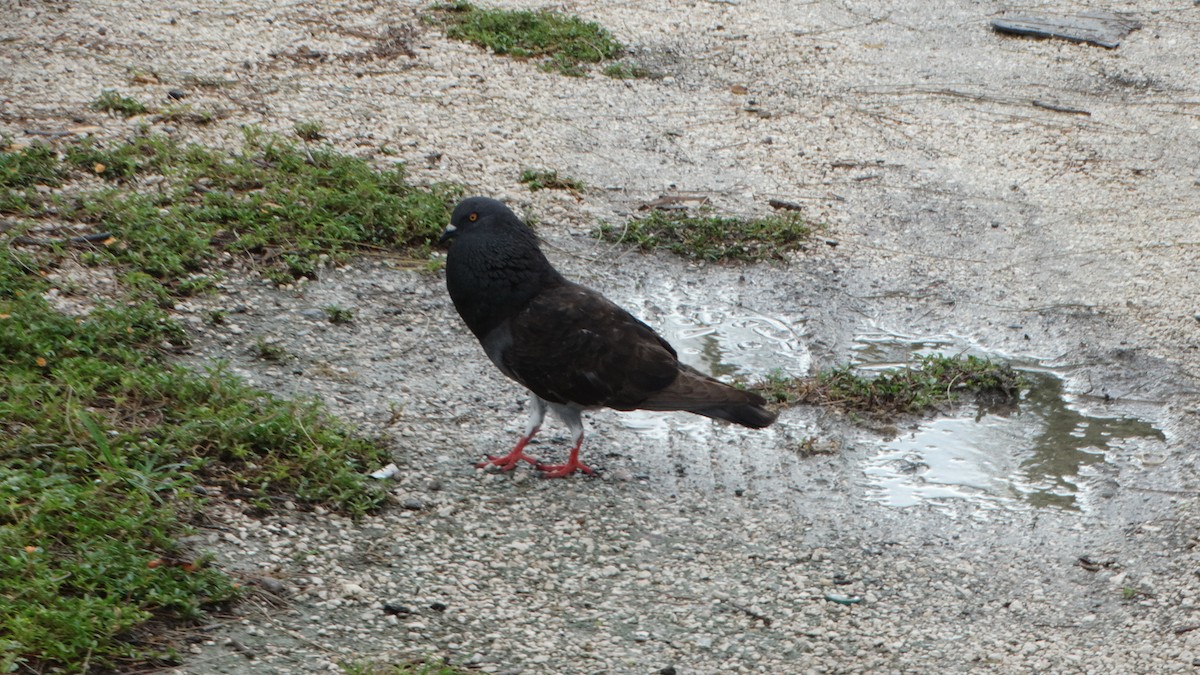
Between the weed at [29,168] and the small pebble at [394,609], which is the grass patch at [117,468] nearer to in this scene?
the small pebble at [394,609]

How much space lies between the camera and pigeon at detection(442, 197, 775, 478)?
4992 millimetres

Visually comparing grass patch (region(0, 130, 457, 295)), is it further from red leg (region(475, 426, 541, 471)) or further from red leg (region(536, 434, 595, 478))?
red leg (region(536, 434, 595, 478))

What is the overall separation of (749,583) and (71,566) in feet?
7.53

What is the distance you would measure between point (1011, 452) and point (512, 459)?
7.49 feet

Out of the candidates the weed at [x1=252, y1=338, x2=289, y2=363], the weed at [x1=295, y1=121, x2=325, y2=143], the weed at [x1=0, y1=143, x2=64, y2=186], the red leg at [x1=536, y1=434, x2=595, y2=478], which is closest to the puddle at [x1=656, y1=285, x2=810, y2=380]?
the red leg at [x1=536, y1=434, x2=595, y2=478]

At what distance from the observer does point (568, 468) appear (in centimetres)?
513

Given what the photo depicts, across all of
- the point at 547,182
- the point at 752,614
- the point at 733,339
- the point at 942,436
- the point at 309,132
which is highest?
the point at 309,132

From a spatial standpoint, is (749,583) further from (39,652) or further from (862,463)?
(39,652)

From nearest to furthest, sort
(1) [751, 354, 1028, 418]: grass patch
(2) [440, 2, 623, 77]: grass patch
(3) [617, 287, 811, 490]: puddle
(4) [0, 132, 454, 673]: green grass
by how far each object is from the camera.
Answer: (4) [0, 132, 454, 673]: green grass, (3) [617, 287, 811, 490]: puddle, (1) [751, 354, 1028, 418]: grass patch, (2) [440, 2, 623, 77]: grass patch

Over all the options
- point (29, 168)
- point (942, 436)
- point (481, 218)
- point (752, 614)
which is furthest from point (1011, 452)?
point (29, 168)

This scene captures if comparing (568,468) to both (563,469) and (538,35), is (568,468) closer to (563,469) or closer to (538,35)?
(563,469)

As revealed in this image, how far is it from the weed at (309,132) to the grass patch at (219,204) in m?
0.29

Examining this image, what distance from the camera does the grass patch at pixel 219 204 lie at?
6.25 meters

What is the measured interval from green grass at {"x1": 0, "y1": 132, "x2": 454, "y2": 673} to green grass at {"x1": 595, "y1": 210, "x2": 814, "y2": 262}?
1.19 meters
